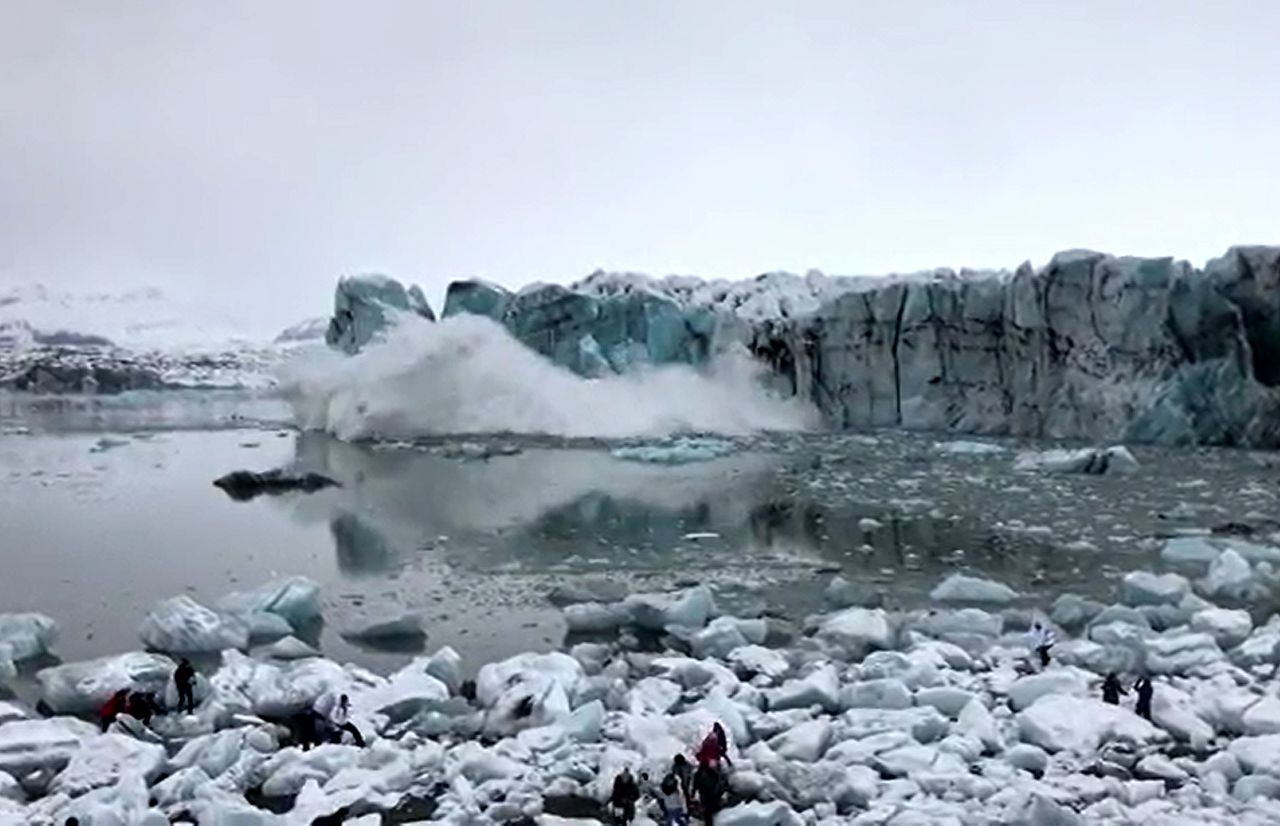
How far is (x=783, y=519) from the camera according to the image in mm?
13742

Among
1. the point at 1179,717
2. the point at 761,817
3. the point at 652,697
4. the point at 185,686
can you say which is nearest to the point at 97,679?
the point at 185,686

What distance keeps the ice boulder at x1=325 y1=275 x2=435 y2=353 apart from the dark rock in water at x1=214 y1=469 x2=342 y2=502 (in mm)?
11460

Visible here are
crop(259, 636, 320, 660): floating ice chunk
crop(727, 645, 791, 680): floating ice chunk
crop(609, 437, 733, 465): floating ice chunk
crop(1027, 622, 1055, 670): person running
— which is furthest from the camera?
crop(609, 437, 733, 465): floating ice chunk

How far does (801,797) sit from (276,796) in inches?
102

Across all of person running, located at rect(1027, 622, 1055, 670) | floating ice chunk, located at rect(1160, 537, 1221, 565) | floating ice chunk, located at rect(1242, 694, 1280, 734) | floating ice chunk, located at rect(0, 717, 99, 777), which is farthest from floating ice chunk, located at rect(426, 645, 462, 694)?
floating ice chunk, located at rect(1160, 537, 1221, 565)

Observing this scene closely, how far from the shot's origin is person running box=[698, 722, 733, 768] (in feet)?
17.3

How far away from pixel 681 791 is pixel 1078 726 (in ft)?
7.62

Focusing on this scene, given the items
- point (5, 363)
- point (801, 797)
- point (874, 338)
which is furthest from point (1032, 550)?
point (5, 363)

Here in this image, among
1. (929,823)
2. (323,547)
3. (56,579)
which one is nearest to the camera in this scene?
(929,823)

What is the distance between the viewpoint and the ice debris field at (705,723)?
507cm

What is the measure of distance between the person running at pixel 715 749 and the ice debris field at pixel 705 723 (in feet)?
0.33

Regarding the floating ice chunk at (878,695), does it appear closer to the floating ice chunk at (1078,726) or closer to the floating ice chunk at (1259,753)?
the floating ice chunk at (1078,726)

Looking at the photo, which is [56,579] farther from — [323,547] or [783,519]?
[783,519]

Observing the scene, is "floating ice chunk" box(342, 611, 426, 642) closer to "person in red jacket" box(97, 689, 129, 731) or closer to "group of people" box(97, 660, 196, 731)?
"group of people" box(97, 660, 196, 731)
